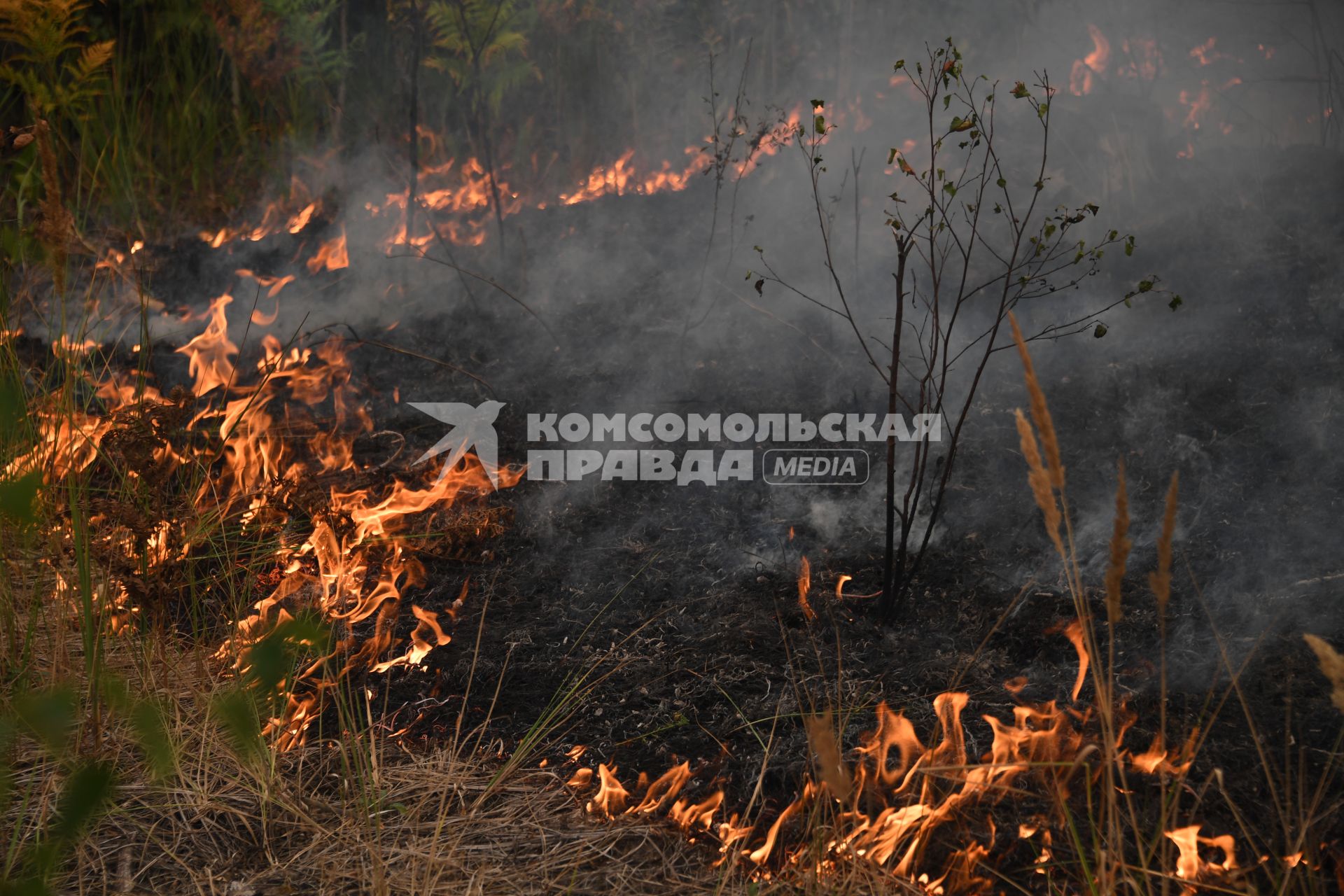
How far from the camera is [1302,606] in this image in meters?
2.46

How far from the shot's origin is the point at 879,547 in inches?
118

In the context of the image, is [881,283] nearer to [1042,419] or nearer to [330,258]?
[330,258]

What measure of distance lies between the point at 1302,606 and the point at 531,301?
3274 millimetres

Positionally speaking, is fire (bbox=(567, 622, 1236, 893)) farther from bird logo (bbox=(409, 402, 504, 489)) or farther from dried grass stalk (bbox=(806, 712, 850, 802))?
bird logo (bbox=(409, 402, 504, 489))

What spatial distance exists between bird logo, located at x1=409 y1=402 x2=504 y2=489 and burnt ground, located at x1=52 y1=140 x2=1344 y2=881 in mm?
68

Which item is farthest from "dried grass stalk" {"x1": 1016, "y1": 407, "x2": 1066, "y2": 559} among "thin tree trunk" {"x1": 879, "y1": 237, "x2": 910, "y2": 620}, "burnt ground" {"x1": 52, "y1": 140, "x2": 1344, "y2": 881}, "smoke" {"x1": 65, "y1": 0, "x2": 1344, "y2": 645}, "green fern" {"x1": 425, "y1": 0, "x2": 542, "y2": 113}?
"green fern" {"x1": 425, "y1": 0, "x2": 542, "y2": 113}

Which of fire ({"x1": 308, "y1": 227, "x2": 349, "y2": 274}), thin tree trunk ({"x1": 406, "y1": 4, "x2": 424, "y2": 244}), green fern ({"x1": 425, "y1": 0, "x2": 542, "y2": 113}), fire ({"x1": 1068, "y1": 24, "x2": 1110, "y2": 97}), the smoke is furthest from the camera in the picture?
fire ({"x1": 1068, "y1": 24, "x2": 1110, "y2": 97})

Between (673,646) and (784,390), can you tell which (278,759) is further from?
(784,390)

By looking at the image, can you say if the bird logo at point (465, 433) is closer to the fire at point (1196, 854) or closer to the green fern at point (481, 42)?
the green fern at point (481, 42)

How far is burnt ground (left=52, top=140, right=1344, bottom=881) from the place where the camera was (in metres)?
2.30

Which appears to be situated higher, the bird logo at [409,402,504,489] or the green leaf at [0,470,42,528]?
the bird logo at [409,402,504,489]

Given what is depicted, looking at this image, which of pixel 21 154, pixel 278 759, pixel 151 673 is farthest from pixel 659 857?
pixel 21 154

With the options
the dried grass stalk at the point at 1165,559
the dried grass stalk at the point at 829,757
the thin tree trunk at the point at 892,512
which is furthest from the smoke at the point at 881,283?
the dried grass stalk at the point at 829,757

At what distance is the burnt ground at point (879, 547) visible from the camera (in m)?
2.30
